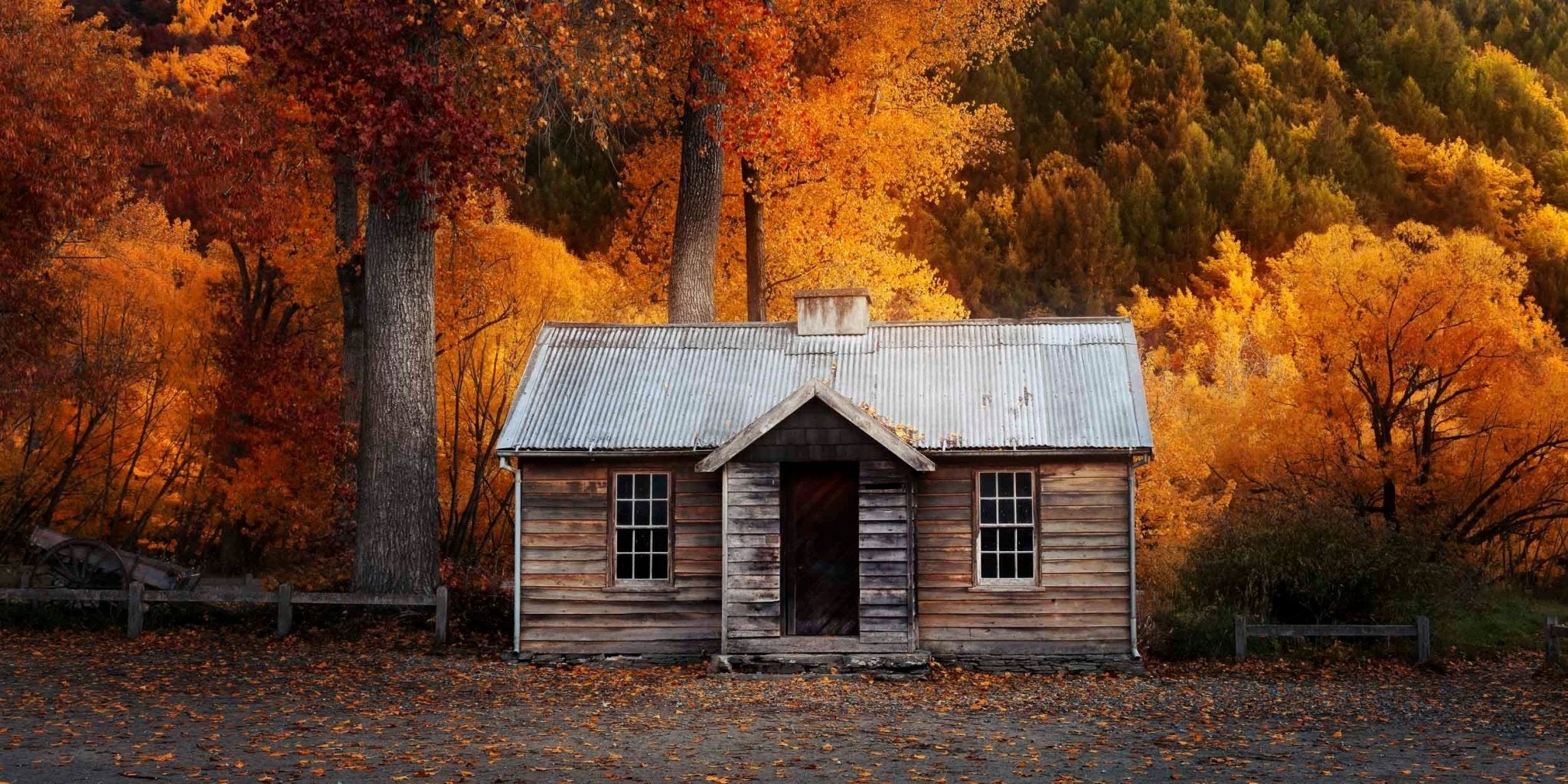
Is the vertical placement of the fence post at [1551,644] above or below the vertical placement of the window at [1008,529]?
below

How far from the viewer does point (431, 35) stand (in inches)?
762

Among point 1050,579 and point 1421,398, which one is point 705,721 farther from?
point 1421,398

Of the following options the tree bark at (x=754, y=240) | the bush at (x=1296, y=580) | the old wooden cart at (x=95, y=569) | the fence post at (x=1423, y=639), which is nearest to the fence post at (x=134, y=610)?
the old wooden cart at (x=95, y=569)

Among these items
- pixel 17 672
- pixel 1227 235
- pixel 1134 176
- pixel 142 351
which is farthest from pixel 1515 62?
pixel 17 672

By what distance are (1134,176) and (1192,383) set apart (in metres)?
45.7

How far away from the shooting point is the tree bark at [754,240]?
1053 inches

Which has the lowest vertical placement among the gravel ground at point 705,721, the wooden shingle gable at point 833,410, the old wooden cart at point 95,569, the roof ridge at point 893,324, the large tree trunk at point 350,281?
the gravel ground at point 705,721

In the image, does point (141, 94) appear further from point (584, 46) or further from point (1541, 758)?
point (1541, 758)

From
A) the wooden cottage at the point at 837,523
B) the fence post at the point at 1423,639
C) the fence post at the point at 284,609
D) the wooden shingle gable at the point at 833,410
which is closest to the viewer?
the wooden shingle gable at the point at 833,410

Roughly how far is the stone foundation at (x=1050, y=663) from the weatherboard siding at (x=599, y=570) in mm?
3250

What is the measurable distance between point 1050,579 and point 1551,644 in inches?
243

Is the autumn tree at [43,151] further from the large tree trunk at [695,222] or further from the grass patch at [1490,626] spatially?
the grass patch at [1490,626]

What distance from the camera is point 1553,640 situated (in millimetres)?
17703

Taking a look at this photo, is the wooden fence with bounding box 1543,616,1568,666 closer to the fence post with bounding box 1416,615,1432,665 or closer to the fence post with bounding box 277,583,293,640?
the fence post with bounding box 1416,615,1432,665
